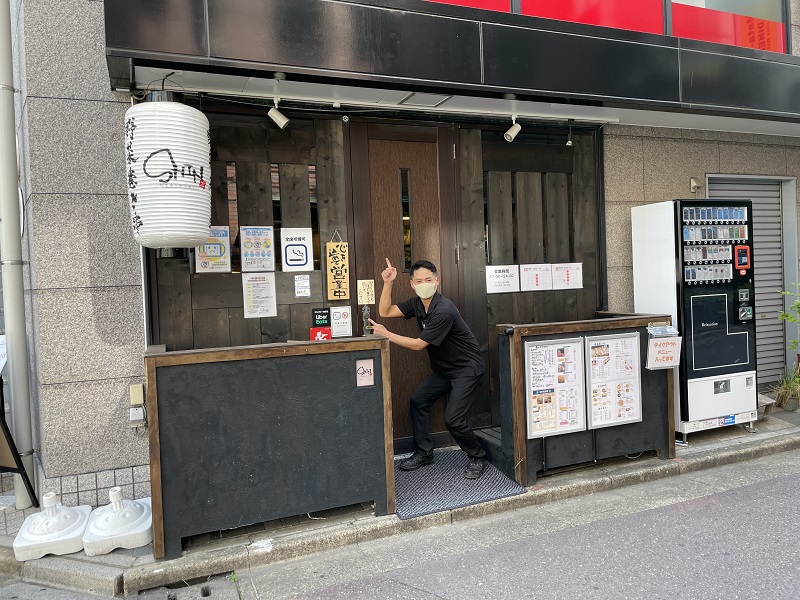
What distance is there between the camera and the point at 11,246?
484 cm

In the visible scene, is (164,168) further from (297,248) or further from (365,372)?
(365,372)

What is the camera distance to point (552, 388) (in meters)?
5.23

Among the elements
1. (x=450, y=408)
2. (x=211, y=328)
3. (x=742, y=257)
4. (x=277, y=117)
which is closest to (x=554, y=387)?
(x=450, y=408)

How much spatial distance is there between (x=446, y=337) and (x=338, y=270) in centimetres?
Answer: 133

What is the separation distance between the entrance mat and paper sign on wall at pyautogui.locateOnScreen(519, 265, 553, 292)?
Answer: 2155 millimetres

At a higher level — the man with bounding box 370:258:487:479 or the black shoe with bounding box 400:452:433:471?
the man with bounding box 370:258:487:479

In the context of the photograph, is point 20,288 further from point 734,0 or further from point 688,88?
point 734,0

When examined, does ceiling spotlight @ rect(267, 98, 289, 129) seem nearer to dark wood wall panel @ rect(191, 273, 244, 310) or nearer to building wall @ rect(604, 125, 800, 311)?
dark wood wall panel @ rect(191, 273, 244, 310)

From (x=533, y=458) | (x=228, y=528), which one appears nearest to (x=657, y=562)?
(x=533, y=458)

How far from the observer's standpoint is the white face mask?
5.26 meters

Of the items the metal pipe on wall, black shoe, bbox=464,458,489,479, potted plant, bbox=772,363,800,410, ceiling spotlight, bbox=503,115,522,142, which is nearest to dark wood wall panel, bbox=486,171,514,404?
ceiling spotlight, bbox=503,115,522,142

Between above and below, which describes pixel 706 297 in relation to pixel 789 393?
above

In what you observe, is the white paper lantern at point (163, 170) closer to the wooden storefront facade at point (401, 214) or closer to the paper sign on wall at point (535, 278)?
the wooden storefront facade at point (401, 214)

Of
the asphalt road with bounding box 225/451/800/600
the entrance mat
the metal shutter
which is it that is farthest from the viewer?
the metal shutter
